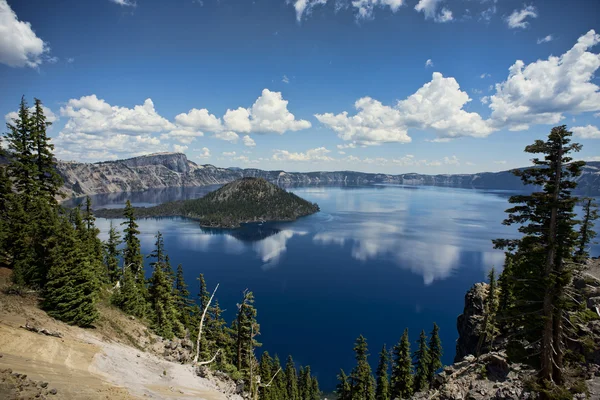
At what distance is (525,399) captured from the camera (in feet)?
68.9

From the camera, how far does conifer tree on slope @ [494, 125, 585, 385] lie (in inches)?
615

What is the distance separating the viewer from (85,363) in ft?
54.7

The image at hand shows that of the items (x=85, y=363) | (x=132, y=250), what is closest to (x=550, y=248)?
(x=85, y=363)

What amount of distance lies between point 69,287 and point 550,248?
3147cm

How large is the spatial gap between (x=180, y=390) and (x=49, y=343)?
7.77m

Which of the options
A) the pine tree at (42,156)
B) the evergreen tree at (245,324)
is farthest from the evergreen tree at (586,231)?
the pine tree at (42,156)

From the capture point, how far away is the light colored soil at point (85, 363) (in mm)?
13414

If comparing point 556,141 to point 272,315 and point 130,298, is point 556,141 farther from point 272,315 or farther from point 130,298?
point 272,315

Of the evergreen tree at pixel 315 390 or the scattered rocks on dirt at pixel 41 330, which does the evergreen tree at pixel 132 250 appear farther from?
the evergreen tree at pixel 315 390

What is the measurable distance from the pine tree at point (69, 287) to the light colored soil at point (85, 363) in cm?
95

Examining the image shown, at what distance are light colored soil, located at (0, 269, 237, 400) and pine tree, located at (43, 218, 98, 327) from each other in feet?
3.11

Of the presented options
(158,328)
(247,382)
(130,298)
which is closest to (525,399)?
(247,382)

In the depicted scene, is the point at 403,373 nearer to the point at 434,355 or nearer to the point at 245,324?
the point at 434,355

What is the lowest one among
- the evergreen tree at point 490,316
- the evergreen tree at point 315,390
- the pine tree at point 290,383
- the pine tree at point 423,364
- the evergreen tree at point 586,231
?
the evergreen tree at point 315,390
